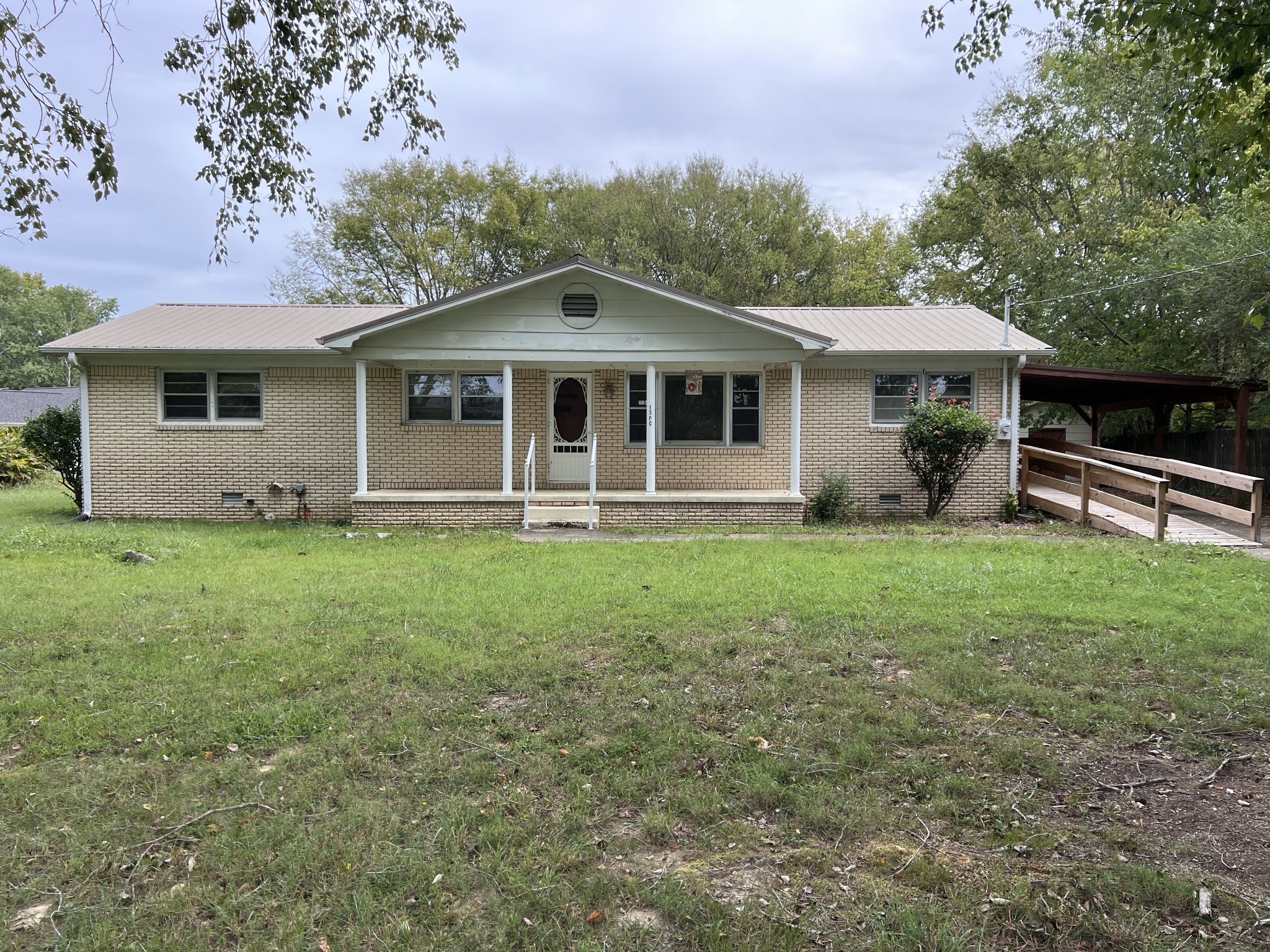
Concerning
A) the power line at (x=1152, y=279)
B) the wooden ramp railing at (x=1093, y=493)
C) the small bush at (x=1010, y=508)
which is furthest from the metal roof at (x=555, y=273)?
the power line at (x=1152, y=279)

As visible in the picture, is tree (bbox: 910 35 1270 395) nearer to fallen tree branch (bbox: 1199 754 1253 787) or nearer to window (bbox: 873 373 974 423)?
window (bbox: 873 373 974 423)

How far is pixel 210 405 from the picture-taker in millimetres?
13406

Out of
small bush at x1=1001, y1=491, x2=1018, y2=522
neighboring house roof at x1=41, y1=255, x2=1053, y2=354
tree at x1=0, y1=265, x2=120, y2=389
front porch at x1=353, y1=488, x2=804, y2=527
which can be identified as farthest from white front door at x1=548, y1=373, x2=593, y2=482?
tree at x1=0, y1=265, x2=120, y2=389

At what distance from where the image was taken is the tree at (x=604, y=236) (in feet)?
97.4

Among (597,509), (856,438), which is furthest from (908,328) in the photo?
(597,509)

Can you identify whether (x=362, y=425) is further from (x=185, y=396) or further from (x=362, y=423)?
(x=185, y=396)

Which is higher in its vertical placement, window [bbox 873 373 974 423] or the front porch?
window [bbox 873 373 974 423]

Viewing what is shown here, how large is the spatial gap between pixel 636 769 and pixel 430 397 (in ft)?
36.5

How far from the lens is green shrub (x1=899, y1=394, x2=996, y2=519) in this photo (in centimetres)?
1238

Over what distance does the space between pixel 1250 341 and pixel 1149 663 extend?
14.0 m

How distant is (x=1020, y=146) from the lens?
987 inches

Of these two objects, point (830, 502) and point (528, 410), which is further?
point (528, 410)

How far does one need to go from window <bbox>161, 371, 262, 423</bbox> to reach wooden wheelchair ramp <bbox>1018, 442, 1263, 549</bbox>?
13.7 m

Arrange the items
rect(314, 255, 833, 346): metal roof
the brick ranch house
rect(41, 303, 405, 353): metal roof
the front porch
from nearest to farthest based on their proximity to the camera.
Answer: rect(314, 255, 833, 346): metal roof
the front porch
the brick ranch house
rect(41, 303, 405, 353): metal roof
